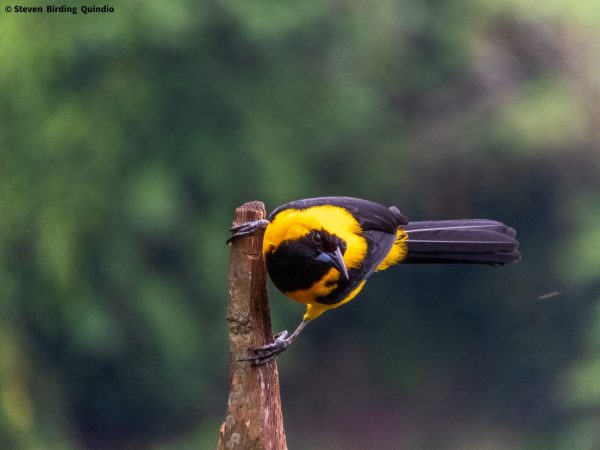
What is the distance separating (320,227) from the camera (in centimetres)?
344

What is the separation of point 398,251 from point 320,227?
0.70 metres

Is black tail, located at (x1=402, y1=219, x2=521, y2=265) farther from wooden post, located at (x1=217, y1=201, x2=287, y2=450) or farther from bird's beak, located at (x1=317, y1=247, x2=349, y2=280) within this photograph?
wooden post, located at (x1=217, y1=201, x2=287, y2=450)

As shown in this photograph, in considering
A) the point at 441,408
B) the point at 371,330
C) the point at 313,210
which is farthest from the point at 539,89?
the point at 313,210

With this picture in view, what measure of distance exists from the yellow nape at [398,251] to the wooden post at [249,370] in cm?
114

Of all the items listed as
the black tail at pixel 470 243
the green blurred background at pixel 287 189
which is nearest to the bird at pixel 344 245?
the black tail at pixel 470 243

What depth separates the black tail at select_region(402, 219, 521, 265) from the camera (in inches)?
152

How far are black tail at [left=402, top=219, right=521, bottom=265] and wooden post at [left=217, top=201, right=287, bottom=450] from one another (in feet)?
3.83

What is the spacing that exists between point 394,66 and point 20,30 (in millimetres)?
3365

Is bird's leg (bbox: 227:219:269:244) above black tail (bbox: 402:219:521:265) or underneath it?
underneath

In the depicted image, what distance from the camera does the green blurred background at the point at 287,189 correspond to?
272 inches

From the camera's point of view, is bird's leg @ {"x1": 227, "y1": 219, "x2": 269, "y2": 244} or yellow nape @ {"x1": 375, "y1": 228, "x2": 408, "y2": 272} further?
yellow nape @ {"x1": 375, "y1": 228, "x2": 408, "y2": 272}

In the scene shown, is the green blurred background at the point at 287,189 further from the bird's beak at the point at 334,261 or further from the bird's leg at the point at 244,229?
the bird's leg at the point at 244,229

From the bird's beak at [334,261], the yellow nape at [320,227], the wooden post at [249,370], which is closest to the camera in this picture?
the wooden post at [249,370]

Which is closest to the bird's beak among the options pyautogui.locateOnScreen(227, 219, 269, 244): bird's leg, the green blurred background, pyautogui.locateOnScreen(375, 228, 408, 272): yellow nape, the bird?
the bird
